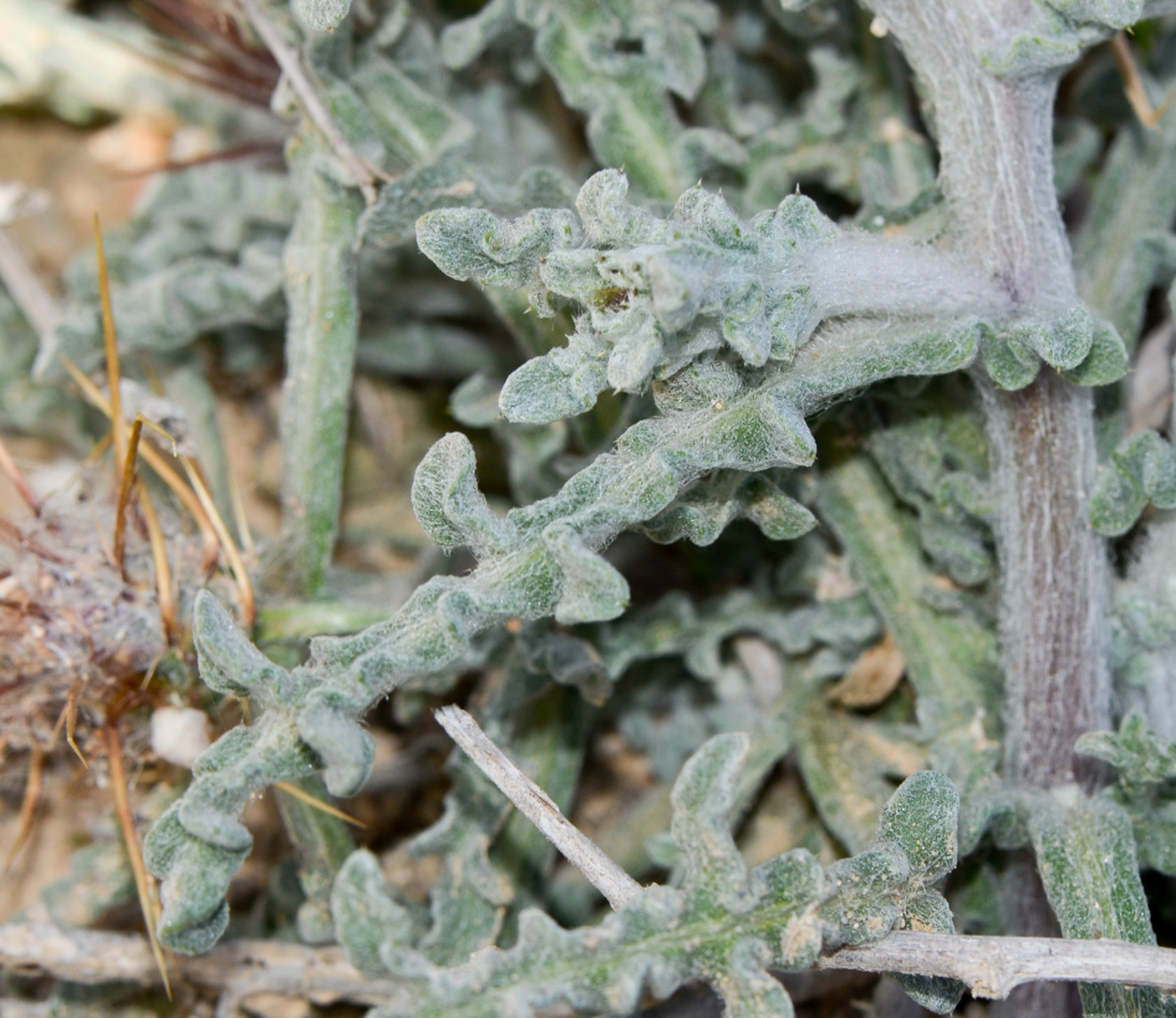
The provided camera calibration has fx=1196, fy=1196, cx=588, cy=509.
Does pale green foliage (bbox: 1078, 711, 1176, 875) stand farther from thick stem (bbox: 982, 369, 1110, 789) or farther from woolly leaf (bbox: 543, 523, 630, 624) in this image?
woolly leaf (bbox: 543, 523, 630, 624)

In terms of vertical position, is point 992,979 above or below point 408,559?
above

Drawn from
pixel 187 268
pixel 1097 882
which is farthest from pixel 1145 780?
pixel 187 268

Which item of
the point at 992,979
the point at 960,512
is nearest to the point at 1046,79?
the point at 960,512

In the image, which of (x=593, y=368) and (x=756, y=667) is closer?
(x=593, y=368)

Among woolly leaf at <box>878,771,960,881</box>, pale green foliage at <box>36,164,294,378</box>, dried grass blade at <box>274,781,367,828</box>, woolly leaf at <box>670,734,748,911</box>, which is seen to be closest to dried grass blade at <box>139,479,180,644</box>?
dried grass blade at <box>274,781,367,828</box>

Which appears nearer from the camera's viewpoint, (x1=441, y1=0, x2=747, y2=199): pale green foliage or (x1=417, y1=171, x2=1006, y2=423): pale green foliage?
(x1=417, y1=171, x2=1006, y2=423): pale green foliage

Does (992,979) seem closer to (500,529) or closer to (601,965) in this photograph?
(601,965)

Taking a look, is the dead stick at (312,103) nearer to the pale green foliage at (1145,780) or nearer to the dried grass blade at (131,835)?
the dried grass blade at (131,835)

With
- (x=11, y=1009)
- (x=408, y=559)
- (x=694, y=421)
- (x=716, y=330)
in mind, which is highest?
(x=716, y=330)
